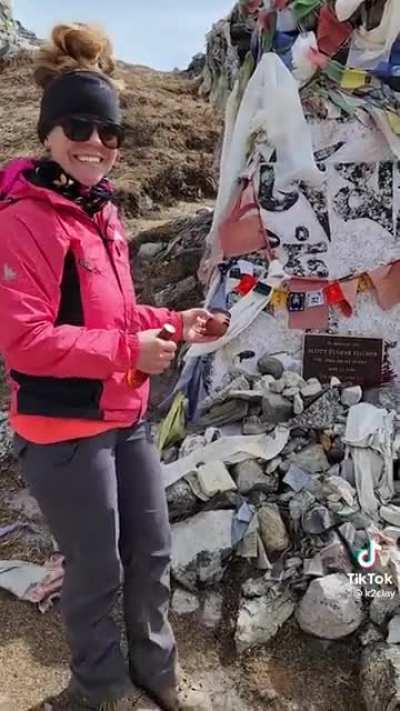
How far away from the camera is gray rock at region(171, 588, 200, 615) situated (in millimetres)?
3479

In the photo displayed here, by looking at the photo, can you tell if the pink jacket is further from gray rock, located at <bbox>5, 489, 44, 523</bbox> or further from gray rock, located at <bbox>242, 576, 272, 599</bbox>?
gray rock, located at <bbox>5, 489, 44, 523</bbox>

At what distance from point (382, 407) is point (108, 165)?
2.45 meters

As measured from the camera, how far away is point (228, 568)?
3625mm

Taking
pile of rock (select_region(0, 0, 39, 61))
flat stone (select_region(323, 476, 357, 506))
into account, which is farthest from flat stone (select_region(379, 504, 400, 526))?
pile of rock (select_region(0, 0, 39, 61))

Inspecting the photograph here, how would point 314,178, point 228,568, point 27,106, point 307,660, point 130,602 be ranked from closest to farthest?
point 130,602, point 307,660, point 228,568, point 314,178, point 27,106

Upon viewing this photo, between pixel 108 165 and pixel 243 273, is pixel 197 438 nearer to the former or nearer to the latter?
pixel 243 273

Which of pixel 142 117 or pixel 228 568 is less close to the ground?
pixel 142 117

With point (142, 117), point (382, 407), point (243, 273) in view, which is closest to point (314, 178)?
point (243, 273)

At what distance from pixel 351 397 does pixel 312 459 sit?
1.69ft

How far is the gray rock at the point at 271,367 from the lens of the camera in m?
4.59

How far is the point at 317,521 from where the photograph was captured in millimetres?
3537

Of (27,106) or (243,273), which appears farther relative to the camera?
(27,106)

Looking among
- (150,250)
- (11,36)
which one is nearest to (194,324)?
(150,250)

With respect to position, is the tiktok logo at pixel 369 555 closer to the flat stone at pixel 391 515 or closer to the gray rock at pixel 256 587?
the flat stone at pixel 391 515
